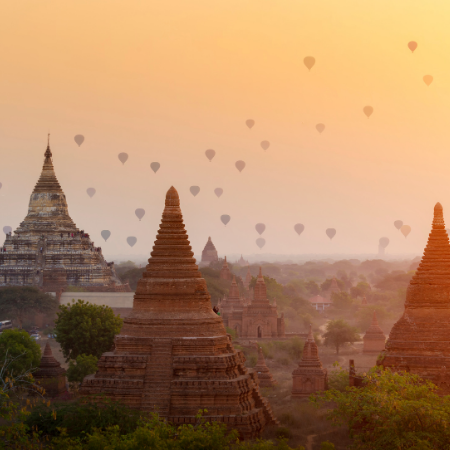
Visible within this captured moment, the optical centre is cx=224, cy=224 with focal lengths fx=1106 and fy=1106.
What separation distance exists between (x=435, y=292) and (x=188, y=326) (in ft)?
42.2

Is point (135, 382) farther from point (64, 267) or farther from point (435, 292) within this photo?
point (64, 267)

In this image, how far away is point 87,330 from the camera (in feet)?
193

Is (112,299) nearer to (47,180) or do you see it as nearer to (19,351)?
(47,180)

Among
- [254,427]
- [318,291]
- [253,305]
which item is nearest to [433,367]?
[254,427]

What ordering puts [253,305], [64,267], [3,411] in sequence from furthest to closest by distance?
[64,267], [253,305], [3,411]

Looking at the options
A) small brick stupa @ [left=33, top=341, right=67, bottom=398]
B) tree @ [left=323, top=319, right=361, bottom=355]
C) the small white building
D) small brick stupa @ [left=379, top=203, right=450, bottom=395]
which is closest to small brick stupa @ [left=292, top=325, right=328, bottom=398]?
small brick stupa @ [left=33, top=341, right=67, bottom=398]

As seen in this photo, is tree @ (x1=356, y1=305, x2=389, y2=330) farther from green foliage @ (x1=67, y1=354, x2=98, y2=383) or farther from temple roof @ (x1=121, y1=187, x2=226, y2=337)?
temple roof @ (x1=121, y1=187, x2=226, y2=337)

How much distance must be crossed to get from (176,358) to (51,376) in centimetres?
1774

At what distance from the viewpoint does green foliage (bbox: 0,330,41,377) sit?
173 feet

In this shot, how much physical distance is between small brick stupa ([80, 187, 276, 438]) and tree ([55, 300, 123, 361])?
62.0 feet

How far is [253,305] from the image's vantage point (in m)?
88.9

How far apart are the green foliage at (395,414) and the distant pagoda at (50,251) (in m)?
71.0

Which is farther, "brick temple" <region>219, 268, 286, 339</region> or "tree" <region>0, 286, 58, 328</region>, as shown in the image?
"tree" <region>0, 286, 58, 328</region>

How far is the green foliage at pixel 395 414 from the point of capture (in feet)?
106
